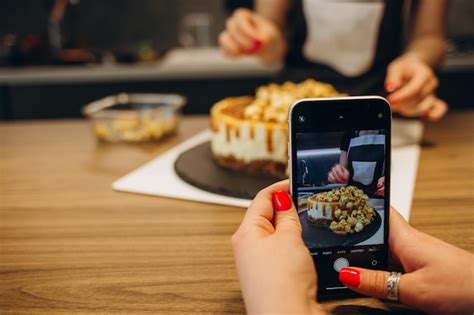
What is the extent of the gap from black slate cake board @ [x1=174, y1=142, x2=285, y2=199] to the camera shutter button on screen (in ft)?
1.08

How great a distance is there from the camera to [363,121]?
1.99ft

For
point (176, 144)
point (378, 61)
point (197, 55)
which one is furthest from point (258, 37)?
point (197, 55)

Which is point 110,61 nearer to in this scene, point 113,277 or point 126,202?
point 126,202

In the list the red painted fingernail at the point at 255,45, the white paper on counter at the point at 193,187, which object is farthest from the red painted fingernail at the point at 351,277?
the red painted fingernail at the point at 255,45

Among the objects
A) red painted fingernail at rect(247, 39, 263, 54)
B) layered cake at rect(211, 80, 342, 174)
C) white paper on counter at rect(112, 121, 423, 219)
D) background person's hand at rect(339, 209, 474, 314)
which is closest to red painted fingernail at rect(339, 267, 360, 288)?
background person's hand at rect(339, 209, 474, 314)

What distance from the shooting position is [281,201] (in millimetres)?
585

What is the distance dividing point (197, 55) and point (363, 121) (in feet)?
→ 7.21

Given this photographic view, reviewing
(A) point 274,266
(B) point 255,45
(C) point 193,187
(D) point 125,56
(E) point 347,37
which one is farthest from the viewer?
(D) point 125,56

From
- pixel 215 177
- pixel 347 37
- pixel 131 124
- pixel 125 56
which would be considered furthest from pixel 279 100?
pixel 125 56

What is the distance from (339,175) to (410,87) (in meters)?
0.57

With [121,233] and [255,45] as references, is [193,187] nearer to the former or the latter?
[121,233]

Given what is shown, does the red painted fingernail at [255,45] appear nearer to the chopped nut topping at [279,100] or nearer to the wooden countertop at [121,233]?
the chopped nut topping at [279,100]

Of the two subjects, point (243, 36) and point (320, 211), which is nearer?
point (320, 211)

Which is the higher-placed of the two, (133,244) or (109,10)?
(109,10)
